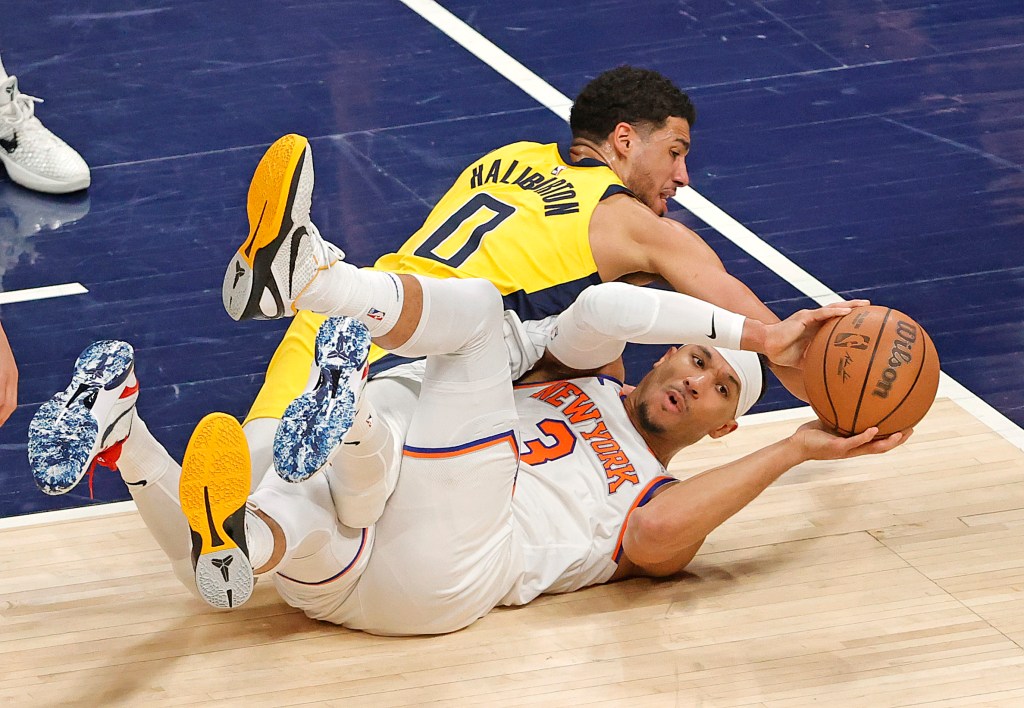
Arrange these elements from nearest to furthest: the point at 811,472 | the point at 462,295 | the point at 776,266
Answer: the point at 462,295
the point at 811,472
the point at 776,266

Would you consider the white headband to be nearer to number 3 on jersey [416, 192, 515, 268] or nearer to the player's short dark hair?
number 3 on jersey [416, 192, 515, 268]

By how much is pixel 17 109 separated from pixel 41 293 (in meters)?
1.29

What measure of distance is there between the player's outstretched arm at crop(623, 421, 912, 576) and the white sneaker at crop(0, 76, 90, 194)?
3679 millimetres

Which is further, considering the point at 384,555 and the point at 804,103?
the point at 804,103

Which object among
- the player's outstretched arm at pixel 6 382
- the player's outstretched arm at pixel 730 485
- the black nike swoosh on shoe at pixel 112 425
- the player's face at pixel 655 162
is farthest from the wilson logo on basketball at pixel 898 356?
the player's outstretched arm at pixel 6 382

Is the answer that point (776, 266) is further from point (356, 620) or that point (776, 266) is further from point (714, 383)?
point (356, 620)

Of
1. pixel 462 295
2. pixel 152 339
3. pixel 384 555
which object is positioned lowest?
pixel 152 339

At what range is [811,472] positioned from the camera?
180 inches

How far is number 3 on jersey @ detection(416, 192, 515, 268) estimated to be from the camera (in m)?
4.18

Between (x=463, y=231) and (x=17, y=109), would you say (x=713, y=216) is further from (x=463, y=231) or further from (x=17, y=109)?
(x=17, y=109)

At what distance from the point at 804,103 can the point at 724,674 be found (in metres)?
4.14

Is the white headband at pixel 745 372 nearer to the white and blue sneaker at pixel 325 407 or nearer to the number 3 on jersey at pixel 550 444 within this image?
the number 3 on jersey at pixel 550 444

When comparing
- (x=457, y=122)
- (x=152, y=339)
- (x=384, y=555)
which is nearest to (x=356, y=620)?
(x=384, y=555)

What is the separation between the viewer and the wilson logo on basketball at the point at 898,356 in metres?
3.60
